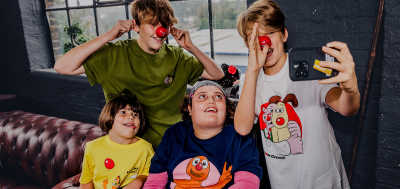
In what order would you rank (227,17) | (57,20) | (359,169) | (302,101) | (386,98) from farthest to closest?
(57,20) < (227,17) < (359,169) < (386,98) < (302,101)

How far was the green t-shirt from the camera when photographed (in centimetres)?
154

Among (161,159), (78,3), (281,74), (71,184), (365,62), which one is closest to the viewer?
(281,74)

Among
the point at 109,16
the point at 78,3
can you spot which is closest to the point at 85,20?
the point at 78,3

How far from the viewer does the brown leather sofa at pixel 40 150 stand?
2.34 meters

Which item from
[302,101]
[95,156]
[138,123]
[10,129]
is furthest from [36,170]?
[302,101]

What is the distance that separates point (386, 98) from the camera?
1.75 meters

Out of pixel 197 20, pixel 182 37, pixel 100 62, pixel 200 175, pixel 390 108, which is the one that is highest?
pixel 197 20

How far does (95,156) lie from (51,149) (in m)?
1.01

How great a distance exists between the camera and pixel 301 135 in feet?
4.08

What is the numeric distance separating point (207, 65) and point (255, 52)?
53cm

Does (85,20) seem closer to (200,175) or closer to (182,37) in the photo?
(182,37)

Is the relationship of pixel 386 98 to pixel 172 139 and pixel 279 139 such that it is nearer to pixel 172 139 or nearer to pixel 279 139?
pixel 279 139

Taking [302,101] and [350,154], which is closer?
[302,101]

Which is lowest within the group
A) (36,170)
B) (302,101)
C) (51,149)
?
(36,170)
